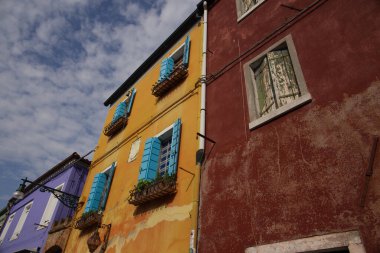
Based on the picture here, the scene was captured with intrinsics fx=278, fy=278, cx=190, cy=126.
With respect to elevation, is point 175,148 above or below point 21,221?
below

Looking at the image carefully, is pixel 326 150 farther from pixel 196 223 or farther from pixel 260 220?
pixel 196 223

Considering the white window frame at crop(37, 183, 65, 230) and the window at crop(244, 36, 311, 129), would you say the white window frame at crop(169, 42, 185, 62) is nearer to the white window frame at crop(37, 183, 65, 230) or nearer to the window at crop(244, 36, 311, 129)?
the window at crop(244, 36, 311, 129)

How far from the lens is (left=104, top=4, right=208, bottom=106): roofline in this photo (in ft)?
32.2

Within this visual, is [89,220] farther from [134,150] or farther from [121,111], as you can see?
Result: [121,111]

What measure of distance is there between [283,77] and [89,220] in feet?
23.3

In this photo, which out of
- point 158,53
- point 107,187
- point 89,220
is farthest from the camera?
point 158,53

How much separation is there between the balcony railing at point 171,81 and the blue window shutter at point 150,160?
1.93 m

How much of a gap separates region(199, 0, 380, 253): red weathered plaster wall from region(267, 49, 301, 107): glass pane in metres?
0.35

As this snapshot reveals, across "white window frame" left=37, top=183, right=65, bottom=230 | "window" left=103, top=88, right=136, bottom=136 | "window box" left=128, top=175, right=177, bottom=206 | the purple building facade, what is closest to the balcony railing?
"window" left=103, top=88, right=136, bottom=136

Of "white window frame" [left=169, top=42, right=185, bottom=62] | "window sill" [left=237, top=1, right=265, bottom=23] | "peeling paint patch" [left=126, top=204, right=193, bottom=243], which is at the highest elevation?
"white window frame" [left=169, top=42, right=185, bottom=62]

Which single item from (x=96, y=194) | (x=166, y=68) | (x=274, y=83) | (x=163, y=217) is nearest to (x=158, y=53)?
(x=166, y=68)

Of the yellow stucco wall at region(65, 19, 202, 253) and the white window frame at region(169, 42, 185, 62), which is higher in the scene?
the white window frame at region(169, 42, 185, 62)

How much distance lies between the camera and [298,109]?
457cm

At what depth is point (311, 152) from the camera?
4.04 metres
